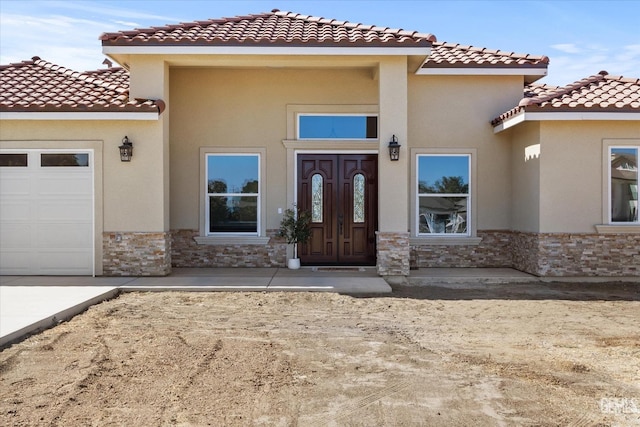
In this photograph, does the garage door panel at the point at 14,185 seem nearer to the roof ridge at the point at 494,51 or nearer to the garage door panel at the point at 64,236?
the garage door panel at the point at 64,236

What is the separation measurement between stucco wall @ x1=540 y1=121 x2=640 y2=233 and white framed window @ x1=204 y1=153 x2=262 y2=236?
6.17 m

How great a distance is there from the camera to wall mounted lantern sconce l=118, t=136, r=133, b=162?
37.4 ft

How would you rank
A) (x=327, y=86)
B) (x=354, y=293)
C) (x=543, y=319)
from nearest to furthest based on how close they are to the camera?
1. (x=543, y=319)
2. (x=354, y=293)
3. (x=327, y=86)

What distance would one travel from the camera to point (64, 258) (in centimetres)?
1176

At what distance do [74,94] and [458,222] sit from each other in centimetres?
882

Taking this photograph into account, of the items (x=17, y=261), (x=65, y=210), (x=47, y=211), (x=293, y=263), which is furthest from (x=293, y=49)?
(x=17, y=261)

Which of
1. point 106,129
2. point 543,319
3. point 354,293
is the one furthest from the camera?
point 106,129

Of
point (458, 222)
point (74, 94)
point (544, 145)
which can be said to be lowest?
point (458, 222)

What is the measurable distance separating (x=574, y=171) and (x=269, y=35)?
6738mm

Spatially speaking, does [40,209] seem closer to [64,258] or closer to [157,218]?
[64,258]

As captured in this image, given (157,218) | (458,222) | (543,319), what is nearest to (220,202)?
(157,218)

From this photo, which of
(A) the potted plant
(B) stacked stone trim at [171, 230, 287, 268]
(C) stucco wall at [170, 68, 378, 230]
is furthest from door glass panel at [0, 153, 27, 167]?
(A) the potted plant

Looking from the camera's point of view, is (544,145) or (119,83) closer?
(544,145)

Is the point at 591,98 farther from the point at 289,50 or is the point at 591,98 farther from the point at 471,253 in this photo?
the point at 289,50
